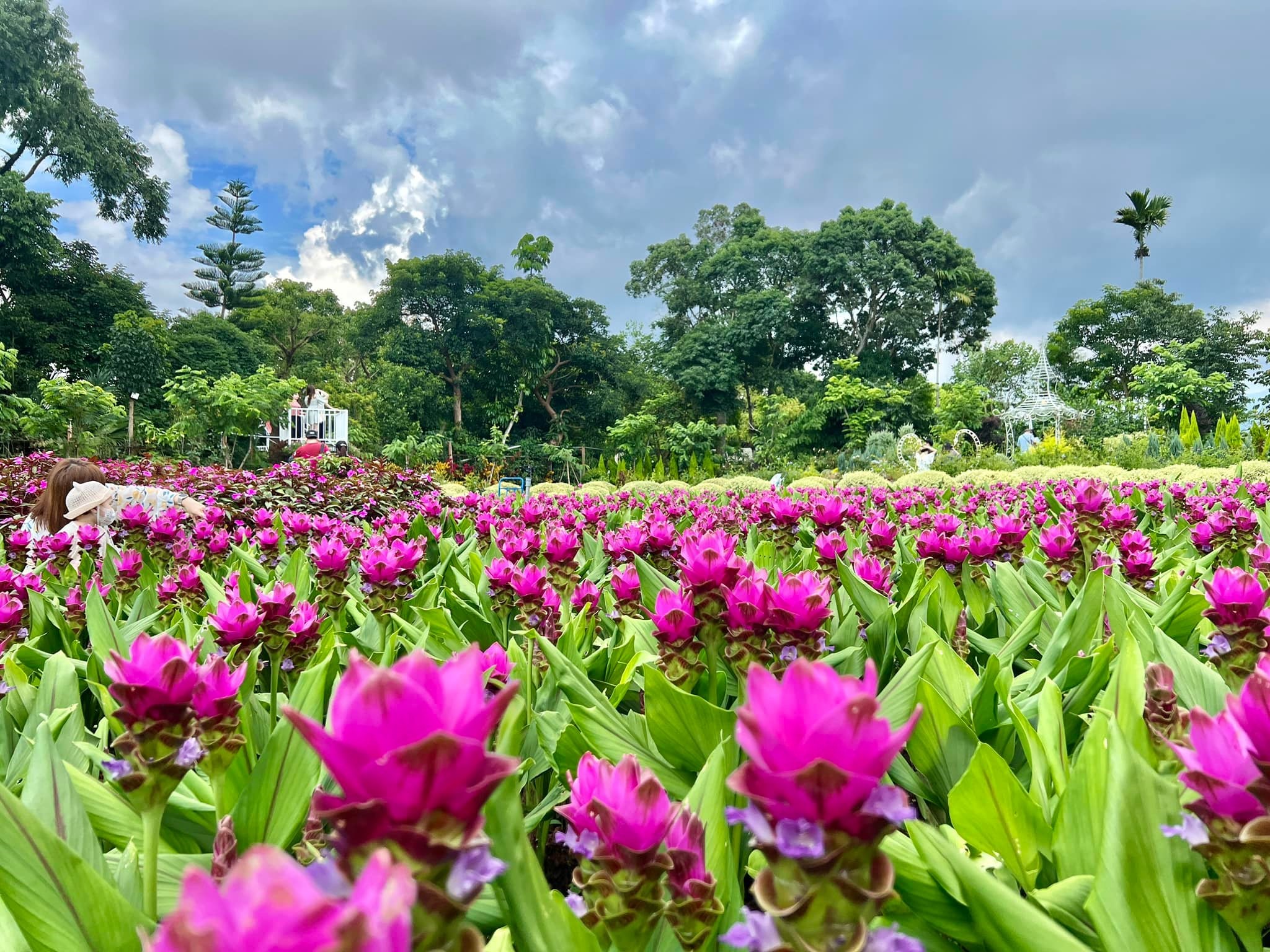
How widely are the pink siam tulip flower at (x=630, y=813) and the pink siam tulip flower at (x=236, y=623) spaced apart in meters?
0.94

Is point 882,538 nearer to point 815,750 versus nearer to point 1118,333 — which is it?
point 815,750

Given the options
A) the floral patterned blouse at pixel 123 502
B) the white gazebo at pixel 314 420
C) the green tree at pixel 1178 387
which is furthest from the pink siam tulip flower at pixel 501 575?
the green tree at pixel 1178 387

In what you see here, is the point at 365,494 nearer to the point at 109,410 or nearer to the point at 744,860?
the point at 744,860

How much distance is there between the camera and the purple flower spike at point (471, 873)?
17.1 inches

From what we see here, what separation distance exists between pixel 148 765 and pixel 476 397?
119ft

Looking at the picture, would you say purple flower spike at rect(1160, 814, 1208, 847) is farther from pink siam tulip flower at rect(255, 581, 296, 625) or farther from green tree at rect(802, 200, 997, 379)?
green tree at rect(802, 200, 997, 379)

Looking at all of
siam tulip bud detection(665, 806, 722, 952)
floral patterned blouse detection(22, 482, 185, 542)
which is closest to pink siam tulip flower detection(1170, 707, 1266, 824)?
siam tulip bud detection(665, 806, 722, 952)

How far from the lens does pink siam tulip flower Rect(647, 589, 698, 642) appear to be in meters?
1.35

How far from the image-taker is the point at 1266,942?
922 millimetres

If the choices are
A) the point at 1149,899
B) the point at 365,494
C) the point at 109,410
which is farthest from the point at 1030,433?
the point at 1149,899

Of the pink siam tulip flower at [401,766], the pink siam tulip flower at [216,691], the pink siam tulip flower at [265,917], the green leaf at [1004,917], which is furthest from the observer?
the pink siam tulip flower at [216,691]

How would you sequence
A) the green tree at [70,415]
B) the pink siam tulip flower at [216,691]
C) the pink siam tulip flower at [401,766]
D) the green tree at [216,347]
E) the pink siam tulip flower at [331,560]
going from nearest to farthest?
the pink siam tulip flower at [401,766] < the pink siam tulip flower at [216,691] < the pink siam tulip flower at [331,560] < the green tree at [70,415] < the green tree at [216,347]

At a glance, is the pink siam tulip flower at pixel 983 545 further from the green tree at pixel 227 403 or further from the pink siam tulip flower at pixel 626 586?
the green tree at pixel 227 403

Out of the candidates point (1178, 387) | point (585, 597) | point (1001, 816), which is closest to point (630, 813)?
point (1001, 816)
